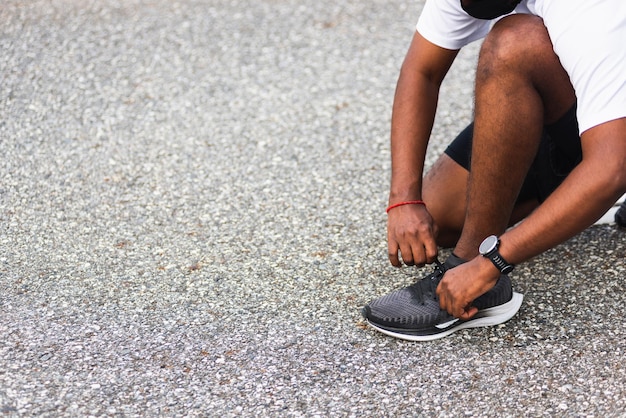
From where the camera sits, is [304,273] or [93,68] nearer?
[304,273]

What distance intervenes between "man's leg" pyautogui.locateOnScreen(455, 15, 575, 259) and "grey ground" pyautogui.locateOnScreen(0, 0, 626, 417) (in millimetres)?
433

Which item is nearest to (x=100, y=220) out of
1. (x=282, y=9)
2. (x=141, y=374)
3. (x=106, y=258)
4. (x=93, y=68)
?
(x=106, y=258)

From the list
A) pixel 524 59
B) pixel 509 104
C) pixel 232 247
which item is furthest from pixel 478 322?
pixel 232 247

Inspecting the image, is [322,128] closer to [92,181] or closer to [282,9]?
[92,181]

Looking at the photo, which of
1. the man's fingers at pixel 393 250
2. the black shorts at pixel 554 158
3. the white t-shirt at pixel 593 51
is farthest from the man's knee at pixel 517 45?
the man's fingers at pixel 393 250

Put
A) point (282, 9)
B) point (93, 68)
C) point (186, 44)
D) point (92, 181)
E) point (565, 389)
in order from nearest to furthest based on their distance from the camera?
point (565, 389) → point (92, 181) → point (93, 68) → point (186, 44) → point (282, 9)

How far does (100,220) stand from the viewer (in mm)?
3307

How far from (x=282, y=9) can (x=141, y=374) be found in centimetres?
336

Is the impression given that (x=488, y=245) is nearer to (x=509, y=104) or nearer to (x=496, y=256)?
(x=496, y=256)

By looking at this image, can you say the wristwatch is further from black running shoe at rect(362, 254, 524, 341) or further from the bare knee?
the bare knee

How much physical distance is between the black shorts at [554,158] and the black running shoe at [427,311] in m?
0.39

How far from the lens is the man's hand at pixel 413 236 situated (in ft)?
8.57

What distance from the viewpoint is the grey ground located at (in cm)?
239

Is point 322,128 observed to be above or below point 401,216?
below
